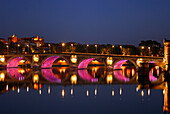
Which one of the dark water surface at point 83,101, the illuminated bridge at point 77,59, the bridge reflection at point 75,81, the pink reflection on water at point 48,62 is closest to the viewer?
the dark water surface at point 83,101

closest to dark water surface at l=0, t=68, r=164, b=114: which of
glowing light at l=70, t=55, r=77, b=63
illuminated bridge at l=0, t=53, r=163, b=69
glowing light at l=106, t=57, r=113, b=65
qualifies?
illuminated bridge at l=0, t=53, r=163, b=69

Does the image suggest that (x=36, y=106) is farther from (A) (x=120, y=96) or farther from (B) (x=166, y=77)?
(B) (x=166, y=77)

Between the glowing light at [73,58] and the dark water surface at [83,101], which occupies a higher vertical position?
the glowing light at [73,58]

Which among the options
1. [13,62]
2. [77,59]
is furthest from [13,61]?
[77,59]

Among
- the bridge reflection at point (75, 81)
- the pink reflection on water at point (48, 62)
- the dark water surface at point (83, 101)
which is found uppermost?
the pink reflection on water at point (48, 62)

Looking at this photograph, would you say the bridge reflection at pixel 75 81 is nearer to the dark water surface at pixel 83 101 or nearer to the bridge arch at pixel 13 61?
the dark water surface at pixel 83 101

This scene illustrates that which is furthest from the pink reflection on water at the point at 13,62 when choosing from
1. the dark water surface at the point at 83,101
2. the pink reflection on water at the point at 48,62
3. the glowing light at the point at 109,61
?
the dark water surface at the point at 83,101

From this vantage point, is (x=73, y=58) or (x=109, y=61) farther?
(x=73, y=58)

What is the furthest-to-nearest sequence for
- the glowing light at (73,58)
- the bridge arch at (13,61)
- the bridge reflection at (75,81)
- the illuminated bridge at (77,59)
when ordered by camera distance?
the bridge arch at (13,61) < the glowing light at (73,58) < the illuminated bridge at (77,59) < the bridge reflection at (75,81)

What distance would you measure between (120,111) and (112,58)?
4600cm

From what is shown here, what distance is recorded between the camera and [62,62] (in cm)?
11231

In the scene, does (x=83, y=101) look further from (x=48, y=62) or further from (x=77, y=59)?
(x=48, y=62)

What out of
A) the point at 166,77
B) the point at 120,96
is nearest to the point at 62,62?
the point at 166,77

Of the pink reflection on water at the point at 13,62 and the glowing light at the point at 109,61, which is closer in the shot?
the glowing light at the point at 109,61
